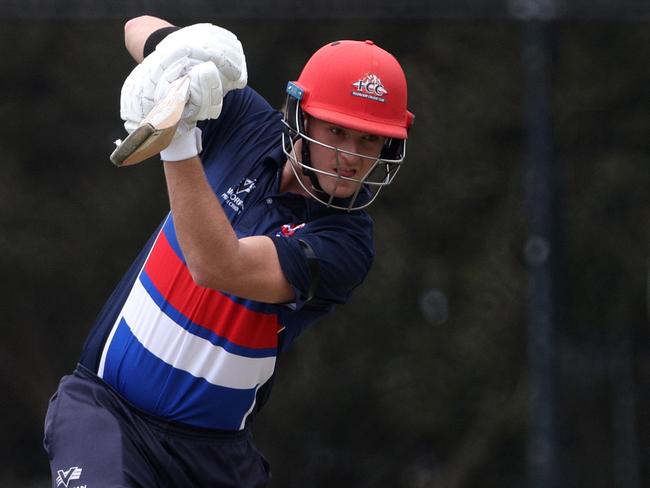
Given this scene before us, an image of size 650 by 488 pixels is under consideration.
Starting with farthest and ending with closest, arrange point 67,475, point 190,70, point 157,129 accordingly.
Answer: point 67,475 → point 190,70 → point 157,129

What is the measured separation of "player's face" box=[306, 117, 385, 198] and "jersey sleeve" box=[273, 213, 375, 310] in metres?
0.09

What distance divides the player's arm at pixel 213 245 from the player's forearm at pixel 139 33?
81 centimetres

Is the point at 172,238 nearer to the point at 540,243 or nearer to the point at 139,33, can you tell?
the point at 139,33

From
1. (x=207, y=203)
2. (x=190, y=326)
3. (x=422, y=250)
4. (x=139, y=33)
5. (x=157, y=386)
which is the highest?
A: (x=139, y=33)

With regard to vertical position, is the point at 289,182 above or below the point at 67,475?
above

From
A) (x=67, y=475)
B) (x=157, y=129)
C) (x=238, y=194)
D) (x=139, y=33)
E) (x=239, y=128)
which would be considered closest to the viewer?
(x=157, y=129)

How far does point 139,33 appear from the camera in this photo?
3814 millimetres

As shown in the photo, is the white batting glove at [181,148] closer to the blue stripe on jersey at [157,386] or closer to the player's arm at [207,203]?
the player's arm at [207,203]

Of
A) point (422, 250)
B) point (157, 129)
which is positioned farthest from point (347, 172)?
point (422, 250)

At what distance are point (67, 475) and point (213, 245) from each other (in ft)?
2.29

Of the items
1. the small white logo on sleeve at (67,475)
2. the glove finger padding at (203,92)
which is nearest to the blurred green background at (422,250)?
the small white logo on sleeve at (67,475)

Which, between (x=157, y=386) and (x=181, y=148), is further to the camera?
(x=157, y=386)

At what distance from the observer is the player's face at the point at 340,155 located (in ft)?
11.0

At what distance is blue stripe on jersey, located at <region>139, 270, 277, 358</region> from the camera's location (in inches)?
133
